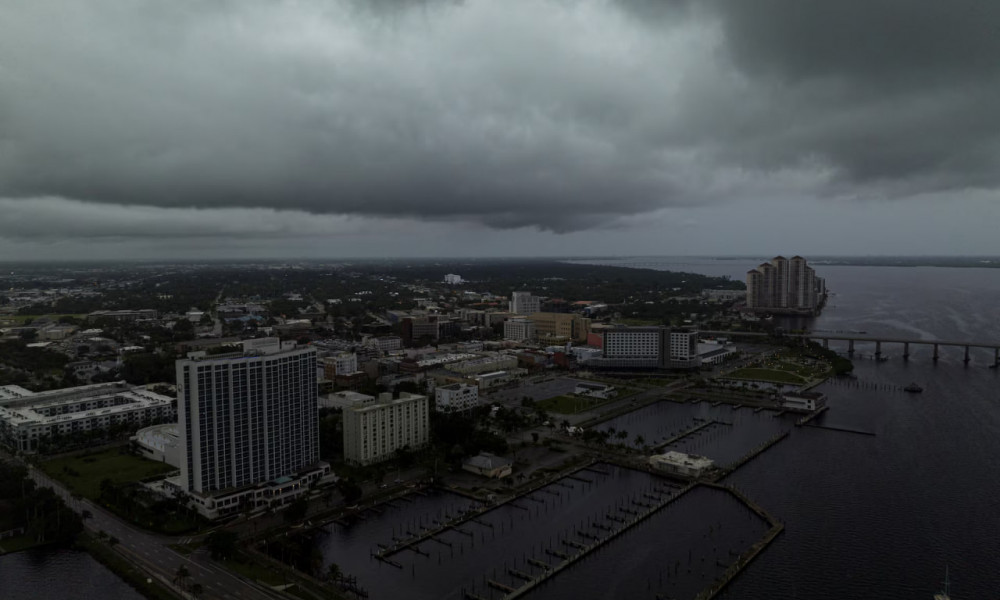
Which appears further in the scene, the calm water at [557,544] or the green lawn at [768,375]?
the green lawn at [768,375]

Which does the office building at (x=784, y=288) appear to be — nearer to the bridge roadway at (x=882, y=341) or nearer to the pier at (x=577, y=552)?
the bridge roadway at (x=882, y=341)

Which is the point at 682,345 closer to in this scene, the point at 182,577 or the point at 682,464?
the point at 682,464

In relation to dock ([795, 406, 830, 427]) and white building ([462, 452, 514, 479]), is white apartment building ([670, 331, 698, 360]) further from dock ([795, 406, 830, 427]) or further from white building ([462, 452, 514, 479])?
white building ([462, 452, 514, 479])

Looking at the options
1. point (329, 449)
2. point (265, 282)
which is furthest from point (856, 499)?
point (265, 282)

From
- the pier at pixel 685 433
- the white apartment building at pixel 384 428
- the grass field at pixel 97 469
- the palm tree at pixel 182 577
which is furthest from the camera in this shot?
the pier at pixel 685 433

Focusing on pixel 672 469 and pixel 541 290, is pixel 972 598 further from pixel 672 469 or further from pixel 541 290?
pixel 541 290

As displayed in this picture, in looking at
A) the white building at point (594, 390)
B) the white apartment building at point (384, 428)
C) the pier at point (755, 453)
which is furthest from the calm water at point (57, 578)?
the white building at point (594, 390)
